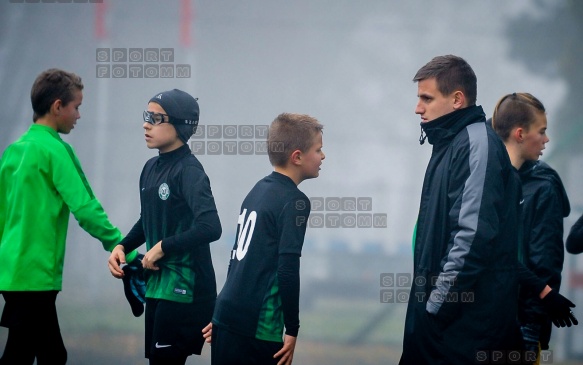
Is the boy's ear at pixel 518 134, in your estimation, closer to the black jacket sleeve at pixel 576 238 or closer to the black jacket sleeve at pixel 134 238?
the black jacket sleeve at pixel 576 238

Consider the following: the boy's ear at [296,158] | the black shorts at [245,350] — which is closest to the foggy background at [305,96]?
the boy's ear at [296,158]

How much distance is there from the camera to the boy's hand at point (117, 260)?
3.48 meters

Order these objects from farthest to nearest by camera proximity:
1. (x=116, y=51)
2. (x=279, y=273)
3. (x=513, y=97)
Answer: (x=116, y=51) → (x=513, y=97) → (x=279, y=273)

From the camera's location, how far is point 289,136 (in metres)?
3.31

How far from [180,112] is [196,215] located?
1.41 ft

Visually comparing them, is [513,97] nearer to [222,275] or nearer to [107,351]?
[222,275]

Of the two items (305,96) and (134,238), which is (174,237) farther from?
(305,96)

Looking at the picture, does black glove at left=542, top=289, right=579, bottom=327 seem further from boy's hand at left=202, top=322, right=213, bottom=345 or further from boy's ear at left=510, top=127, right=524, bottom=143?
boy's hand at left=202, top=322, right=213, bottom=345

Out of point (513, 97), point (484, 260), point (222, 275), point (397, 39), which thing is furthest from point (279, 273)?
point (397, 39)

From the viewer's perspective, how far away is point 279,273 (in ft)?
10.1

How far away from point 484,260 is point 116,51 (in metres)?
2.72

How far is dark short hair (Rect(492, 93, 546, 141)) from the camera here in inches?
138

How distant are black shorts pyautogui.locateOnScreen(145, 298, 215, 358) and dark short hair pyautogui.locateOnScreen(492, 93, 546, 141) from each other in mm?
1253

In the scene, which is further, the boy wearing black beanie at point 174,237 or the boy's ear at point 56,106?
the boy's ear at point 56,106
